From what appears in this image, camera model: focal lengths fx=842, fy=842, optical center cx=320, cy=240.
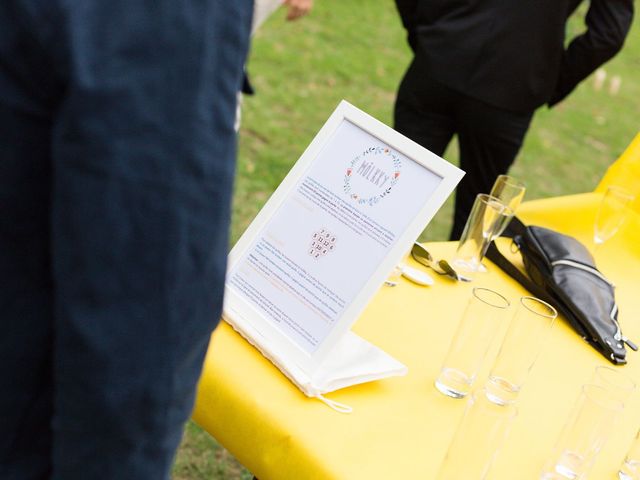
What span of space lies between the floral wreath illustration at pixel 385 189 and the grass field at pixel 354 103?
2408 mm

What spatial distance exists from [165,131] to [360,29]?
25.2 feet

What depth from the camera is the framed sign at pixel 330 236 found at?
1.36 m

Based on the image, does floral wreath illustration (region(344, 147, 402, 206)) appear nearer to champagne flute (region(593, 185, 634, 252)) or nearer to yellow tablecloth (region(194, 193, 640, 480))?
yellow tablecloth (region(194, 193, 640, 480))

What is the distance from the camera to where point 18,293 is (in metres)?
0.73

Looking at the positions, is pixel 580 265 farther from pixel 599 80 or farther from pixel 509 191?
pixel 599 80

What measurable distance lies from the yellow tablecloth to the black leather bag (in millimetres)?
63

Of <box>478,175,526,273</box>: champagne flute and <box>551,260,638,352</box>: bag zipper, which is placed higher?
<box>478,175,526,273</box>: champagne flute

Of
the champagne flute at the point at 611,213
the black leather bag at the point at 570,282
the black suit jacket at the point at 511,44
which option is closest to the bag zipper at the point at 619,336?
the black leather bag at the point at 570,282

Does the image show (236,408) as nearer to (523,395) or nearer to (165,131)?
(523,395)

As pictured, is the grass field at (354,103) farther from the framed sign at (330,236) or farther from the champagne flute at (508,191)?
the framed sign at (330,236)

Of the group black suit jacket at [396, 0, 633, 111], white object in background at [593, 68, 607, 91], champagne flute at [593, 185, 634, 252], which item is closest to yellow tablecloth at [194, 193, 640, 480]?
champagne flute at [593, 185, 634, 252]

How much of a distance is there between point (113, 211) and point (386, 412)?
792mm

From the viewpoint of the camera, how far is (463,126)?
125 inches

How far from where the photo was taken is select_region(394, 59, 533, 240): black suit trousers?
3123 millimetres
